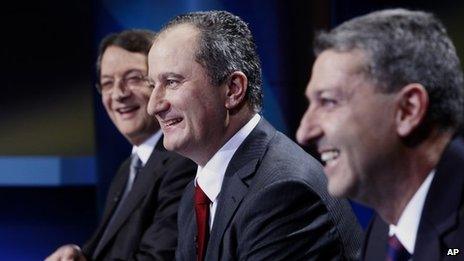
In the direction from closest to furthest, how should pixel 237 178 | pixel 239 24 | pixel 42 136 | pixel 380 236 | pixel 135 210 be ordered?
pixel 380 236
pixel 237 178
pixel 239 24
pixel 135 210
pixel 42 136

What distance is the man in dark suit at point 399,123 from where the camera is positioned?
127cm

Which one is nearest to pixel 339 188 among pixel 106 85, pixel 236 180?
pixel 236 180

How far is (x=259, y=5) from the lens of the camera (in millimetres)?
2949

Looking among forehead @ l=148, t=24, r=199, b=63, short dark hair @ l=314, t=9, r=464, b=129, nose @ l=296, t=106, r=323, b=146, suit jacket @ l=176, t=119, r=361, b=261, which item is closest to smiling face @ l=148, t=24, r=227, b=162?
forehead @ l=148, t=24, r=199, b=63

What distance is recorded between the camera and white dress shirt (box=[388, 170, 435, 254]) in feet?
4.32

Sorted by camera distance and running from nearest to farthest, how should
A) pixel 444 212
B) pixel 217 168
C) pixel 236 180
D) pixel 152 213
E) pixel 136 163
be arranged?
pixel 444 212 → pixel 236 180 → pixel 217 168 → pixel 152 213 → pixel 136 163

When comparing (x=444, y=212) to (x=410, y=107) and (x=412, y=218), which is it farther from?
(x=410, y=107)

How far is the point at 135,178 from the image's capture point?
8.36ft

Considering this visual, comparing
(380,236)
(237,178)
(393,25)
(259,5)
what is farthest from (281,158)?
(259,5)

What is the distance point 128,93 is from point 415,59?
1625 mm

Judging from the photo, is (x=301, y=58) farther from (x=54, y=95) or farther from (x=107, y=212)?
(x=54, y=95)

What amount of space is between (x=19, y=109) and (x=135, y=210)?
6.70 feet

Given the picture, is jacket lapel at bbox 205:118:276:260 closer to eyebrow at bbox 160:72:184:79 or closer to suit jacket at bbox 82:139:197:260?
eyebrow at bbox 160:72:184:79

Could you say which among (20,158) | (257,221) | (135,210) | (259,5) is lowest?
(20,158)
